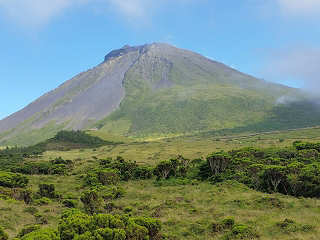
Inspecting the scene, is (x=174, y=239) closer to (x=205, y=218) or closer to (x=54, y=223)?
(x=205, y=218)

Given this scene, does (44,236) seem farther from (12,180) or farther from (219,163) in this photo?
(219,163)

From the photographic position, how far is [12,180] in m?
56.9

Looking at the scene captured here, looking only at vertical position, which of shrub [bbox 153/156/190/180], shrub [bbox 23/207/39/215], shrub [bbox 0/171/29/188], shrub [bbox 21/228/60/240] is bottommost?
shrub [bbox 153/156/190/180]

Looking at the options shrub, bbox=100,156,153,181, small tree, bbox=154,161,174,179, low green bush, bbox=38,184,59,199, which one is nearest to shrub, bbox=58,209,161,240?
low green bush, bbox=38,184,59,199

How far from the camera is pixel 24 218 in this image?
34.2 meters

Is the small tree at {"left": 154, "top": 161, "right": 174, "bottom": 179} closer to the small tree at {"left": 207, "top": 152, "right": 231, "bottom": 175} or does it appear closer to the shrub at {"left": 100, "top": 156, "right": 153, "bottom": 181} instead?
the shrub at {"left": 100, "top": 156, "right": 153, "bottom": 181}

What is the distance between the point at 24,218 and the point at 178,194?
21531mm

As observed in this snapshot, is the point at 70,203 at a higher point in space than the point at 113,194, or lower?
higher

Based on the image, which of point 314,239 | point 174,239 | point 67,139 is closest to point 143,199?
point 174,239

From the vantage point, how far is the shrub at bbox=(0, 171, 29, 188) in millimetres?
56156

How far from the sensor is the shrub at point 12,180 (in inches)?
2211

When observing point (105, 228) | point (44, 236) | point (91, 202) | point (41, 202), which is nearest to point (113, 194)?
point (91, 202)

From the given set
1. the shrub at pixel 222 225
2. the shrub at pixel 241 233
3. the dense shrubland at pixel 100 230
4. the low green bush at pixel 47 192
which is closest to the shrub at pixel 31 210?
the low green bush at pixel 47 192

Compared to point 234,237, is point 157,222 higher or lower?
higher
